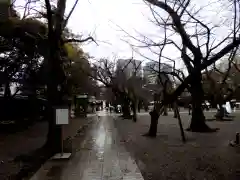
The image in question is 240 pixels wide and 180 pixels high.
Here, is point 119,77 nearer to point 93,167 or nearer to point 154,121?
point 154,121

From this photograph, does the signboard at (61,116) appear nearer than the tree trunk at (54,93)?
Yes

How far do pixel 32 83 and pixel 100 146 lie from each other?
16513 mm

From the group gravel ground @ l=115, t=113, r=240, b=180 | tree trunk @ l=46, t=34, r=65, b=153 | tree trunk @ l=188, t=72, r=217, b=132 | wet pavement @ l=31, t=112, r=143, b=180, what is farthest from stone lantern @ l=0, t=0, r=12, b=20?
tree trunk @ l=188, t=72, r=217, b=132

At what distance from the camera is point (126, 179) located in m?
8.86

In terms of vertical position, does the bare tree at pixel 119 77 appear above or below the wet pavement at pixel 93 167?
above

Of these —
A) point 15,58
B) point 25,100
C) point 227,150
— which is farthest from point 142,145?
point 25,100

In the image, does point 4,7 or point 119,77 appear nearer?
point 4,7

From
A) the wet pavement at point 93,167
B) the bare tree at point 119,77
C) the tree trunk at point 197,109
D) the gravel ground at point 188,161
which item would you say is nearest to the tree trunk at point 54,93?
the wet pavement at point 93,167

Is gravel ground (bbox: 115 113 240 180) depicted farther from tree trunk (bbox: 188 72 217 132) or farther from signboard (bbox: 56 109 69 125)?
tree trunk (bbox: 188 72 217 132)

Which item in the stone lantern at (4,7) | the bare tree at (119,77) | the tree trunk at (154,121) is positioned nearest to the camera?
the stone lantern at (4,7)

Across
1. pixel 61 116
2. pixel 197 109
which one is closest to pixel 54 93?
pixel 61 116

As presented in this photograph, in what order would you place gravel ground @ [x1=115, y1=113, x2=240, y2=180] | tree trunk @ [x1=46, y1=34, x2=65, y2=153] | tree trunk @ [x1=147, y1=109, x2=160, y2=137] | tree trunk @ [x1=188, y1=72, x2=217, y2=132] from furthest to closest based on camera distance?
tree trunk @ [x1=188, y1=72, x2=217, y2=132] < tree trunk @ [x1=147, y1=109, x2=160, y2=137] < tree trunk @ [x1=46, y1=34, x2=65, y2=153] < gravel ground @ [x1=115, y1=113, x2=240, y2=180]

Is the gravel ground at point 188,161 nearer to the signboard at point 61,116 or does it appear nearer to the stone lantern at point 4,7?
the signboard at point 61,116

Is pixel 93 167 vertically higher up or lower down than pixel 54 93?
lower down
